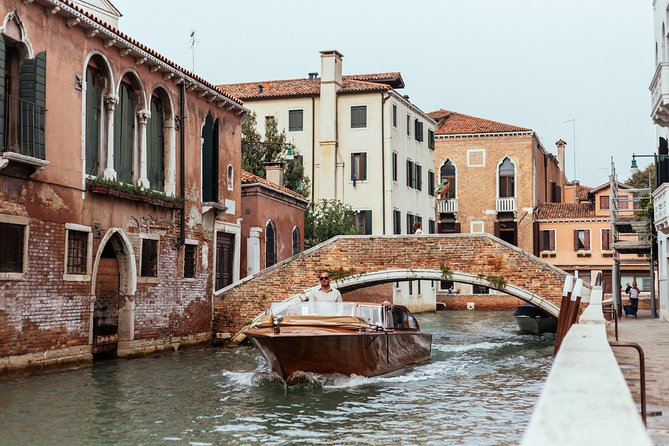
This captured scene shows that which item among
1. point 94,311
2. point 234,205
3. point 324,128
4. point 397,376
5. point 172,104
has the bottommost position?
point 397,376

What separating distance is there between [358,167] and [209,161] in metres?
13.5

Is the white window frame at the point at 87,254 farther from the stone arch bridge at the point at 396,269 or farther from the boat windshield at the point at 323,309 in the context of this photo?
the stone arch bridge at the point at 396,269

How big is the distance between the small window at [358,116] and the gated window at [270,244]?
1019cm

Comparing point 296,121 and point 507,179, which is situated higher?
point 296,121

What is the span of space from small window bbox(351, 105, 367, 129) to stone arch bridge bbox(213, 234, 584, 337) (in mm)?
13074

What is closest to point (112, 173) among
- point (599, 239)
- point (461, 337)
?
point (461, 337)

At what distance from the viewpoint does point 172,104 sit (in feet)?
56.2

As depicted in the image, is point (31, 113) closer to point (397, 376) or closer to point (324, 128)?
point (397, 376)

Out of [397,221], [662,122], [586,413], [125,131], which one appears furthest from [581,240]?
[586,413]

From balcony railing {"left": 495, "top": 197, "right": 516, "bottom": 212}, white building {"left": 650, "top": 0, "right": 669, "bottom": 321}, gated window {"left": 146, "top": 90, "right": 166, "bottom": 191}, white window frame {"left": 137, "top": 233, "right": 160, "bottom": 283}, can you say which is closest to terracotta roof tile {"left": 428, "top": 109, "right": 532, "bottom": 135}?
balcony railing {"left": 495, "top": 197, "right": 516, "bottom": 212}

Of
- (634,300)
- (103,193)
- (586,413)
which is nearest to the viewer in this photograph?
(586,413)

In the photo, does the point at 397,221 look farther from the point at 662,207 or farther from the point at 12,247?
the point at 12,247

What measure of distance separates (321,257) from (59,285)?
6.73 m

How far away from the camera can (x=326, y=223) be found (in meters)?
28.0
